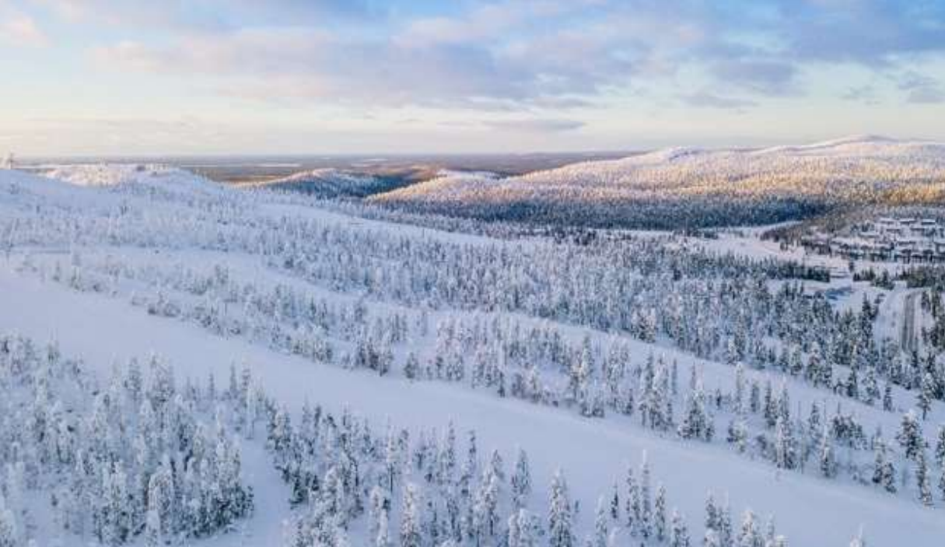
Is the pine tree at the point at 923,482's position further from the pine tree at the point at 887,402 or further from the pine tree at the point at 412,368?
the pine tree at the point at 412,368

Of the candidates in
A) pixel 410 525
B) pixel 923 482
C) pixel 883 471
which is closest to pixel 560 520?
pixel 410 525

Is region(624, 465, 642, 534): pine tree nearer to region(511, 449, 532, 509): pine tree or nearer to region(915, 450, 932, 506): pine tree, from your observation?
region(511, 449, 532, 509): pine tree

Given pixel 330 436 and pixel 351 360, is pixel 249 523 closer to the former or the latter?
pixel 330 436

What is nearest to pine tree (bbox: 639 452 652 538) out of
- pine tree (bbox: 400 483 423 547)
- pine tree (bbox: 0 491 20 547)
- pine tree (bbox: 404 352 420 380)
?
pine tree (bbox: 400 483 423 547)

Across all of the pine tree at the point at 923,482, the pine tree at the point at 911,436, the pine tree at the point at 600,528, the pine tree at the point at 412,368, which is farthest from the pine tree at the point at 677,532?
the pine tree at the point at 412,368

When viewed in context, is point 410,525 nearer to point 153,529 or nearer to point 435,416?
point 153,529

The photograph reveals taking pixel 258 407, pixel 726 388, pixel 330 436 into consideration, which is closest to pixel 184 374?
pixel 258 407

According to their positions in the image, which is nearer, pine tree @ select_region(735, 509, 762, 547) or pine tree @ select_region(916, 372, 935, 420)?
pine tree @ select_region(735, 509, 762, 547)

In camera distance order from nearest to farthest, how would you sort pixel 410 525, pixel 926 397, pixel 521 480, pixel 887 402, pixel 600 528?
pixel 410 525, pixel 600 528, pixel 521 480, pixel 926 397, pixel 887 402

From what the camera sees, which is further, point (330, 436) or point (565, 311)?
point (565, 311)
